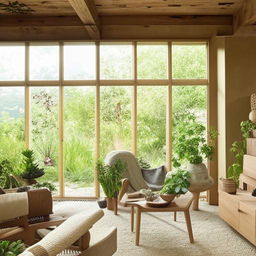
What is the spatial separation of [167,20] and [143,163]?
2442 mm

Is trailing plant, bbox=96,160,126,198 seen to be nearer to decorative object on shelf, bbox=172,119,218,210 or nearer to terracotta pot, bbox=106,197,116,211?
terracotta pot, bbox=106,197,116,211

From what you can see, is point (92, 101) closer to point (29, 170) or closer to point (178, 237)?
point (29, 170)

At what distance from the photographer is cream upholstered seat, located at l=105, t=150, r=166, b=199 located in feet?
17.3

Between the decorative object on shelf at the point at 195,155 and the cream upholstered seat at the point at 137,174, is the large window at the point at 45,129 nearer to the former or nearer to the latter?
the cream upholstered seat at the point at 137,174

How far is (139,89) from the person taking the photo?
6035 mm

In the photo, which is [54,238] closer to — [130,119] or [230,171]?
[230,171]

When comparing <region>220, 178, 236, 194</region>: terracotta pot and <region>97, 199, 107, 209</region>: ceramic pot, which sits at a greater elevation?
<region>220, 178, 236, 194</region>: terracotta pot

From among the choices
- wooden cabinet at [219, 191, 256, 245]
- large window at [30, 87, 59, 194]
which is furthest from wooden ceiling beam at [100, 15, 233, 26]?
wooden cabinet at [219, 191, 256, 245]

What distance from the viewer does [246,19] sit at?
483 cm

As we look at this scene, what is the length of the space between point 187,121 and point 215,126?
485 mm

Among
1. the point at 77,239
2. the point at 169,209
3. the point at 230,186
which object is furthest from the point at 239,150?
the point at 77,239

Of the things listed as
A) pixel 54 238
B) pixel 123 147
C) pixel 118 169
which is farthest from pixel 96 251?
pixel 123 147

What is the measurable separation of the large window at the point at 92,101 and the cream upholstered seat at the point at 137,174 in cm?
58

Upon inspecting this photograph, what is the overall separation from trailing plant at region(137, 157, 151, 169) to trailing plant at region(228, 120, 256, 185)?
1.38 meters
